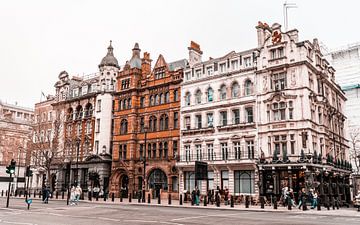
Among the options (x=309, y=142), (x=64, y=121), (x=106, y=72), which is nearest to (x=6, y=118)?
(x=64, y=121)

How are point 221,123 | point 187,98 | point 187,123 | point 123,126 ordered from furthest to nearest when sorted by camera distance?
point 123,126, point 187,98, point 187,123, point 221,123

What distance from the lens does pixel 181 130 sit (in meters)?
43.6

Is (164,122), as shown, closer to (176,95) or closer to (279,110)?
(176,95)

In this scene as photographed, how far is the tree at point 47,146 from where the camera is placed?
4488cm

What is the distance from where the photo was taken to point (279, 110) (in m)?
35.7

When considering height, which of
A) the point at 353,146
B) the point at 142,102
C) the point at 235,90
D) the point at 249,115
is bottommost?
the point at 353,146

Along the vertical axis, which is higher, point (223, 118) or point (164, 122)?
point (164, 122)

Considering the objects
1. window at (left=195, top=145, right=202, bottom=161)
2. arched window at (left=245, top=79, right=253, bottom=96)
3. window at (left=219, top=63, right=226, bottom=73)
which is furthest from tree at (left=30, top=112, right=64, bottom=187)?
arched window at (left=245, top=79, right=253, bottom=96)

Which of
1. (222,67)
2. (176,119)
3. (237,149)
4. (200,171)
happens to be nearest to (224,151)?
(237,149)

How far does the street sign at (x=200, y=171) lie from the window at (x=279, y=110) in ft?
30.6

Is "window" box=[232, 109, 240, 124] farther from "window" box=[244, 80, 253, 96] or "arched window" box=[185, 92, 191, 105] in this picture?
"arched window" box=[185, 92, 191, 105]

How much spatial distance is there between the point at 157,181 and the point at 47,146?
675 inches

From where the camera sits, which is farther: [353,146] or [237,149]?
[353,146]

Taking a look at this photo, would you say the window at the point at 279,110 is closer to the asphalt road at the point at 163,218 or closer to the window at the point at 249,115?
the window at the point at 249,115
